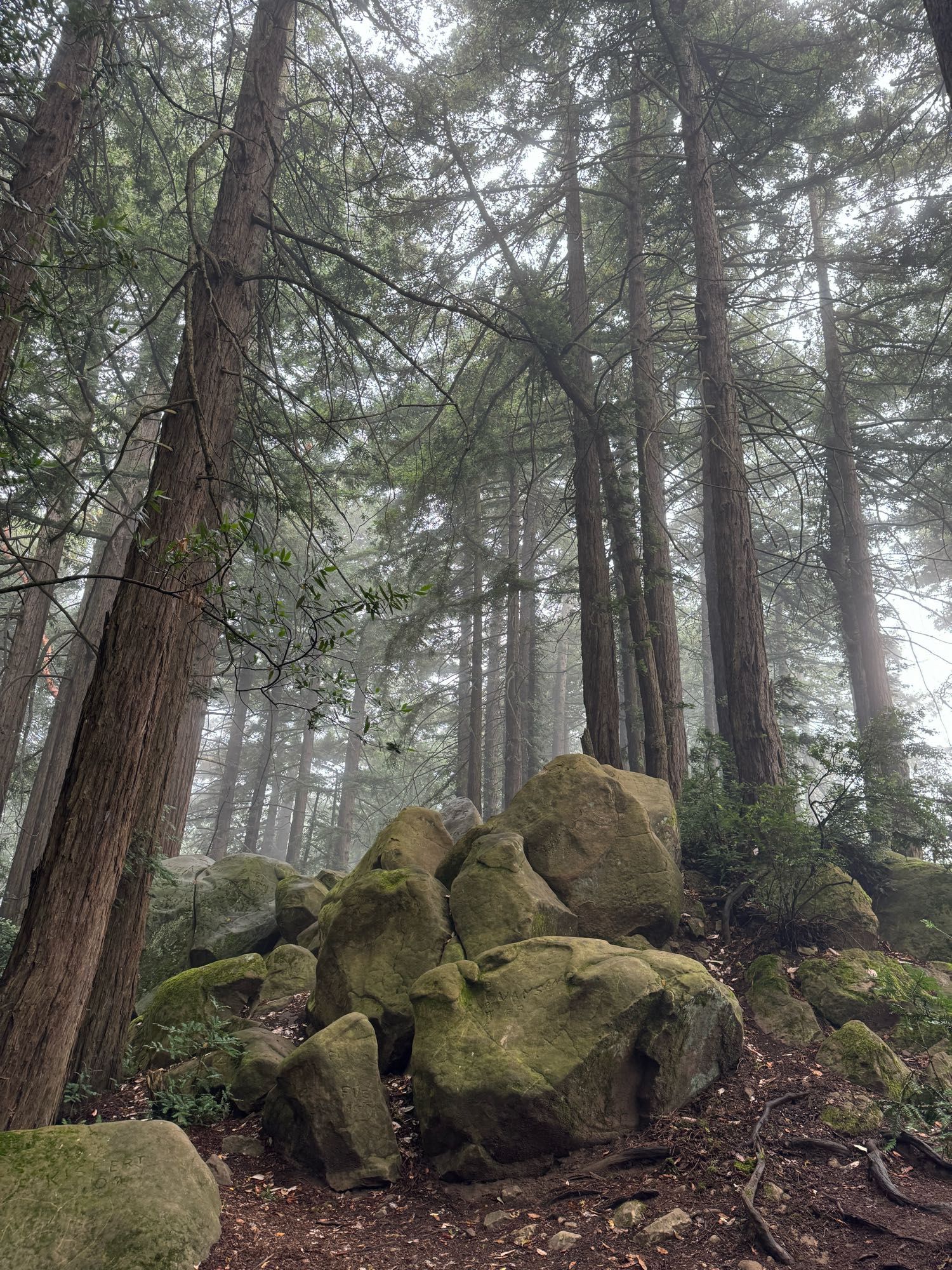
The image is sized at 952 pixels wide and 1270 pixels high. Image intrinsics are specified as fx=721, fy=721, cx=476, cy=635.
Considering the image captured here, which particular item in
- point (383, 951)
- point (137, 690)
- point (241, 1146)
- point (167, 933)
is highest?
point (137, 690)

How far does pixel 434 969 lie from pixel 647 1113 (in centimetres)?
176

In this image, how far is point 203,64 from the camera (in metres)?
9.28

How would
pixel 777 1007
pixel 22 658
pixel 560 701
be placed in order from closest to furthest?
pixel 777 1007
pixel 22 658
pixel 560 701

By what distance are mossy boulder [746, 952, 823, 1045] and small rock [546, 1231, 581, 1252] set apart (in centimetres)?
245

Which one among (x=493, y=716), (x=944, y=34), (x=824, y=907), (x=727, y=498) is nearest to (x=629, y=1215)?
(x=824, y=907)

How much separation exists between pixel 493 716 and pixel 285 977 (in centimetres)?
1281

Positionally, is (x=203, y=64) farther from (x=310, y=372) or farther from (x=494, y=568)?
(x=494, y=568)

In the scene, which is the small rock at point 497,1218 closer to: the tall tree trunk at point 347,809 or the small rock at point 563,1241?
the small rock at point 563,1241

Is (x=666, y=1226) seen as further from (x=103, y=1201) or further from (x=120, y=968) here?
(x=120, y=968)

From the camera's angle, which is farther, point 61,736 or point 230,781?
point 230,781

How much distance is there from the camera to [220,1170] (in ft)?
15.2

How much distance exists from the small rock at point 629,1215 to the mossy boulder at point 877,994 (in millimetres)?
2135

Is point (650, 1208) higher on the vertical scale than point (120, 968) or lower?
lower

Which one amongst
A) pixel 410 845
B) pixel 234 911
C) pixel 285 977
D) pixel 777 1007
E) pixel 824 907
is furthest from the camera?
pixel 234 911
